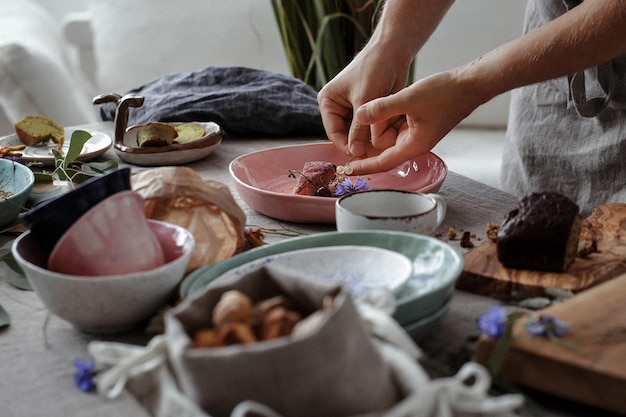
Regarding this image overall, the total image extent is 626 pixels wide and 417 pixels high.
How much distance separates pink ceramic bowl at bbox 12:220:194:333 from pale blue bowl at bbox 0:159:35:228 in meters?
0.30

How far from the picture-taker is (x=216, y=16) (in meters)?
3.02

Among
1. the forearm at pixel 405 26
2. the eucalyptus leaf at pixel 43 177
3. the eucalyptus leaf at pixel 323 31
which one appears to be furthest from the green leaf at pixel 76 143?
the eucalyptus leaf at pixel 323 31

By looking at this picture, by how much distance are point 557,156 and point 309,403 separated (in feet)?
3.46

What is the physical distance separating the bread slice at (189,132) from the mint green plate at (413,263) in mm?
659

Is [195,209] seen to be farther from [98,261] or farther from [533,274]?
[533,274]

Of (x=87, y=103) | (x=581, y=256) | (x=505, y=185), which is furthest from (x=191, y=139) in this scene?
(x=87, y=103)

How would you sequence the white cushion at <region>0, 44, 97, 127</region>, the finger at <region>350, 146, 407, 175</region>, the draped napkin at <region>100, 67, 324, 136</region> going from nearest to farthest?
the finger at <region>350, 146, 407, 175</region> < the draped napkin at <region>100, 67, 324, 136</region> < the white cushion at <region>0, 44, 97, 127</region>

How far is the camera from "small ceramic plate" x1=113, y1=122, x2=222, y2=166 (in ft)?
4.48

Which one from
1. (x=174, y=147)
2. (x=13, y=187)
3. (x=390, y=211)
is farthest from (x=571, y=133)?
(x=13, y=187)

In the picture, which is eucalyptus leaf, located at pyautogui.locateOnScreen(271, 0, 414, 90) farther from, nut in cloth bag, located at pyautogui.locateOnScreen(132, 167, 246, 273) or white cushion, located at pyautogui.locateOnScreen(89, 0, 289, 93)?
nut in cloth bag, located at pyautogui.locateOnScreen(132, 167, 246, 273)

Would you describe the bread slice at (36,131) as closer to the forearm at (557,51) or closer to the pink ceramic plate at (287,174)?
the pink ceramic plate at (287,174)

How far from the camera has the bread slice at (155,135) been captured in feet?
4.49

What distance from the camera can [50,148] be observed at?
145 centimetres

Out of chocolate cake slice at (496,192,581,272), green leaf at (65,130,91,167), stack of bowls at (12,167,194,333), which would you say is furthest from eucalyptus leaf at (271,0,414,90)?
stack of bowls at (12,167,194,333)
